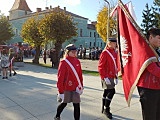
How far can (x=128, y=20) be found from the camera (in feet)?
10.4

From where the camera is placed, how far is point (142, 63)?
2.90 metres

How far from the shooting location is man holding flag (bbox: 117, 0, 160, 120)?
289 centimetres

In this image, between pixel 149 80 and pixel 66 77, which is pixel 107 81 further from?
pixel 149 80

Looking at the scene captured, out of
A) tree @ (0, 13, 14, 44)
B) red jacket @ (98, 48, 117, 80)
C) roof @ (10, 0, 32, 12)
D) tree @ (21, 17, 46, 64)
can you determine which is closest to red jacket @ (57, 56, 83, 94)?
red jacket @ (98, 48, 117, 80)

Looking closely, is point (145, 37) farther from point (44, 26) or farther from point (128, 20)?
point (44, 26)

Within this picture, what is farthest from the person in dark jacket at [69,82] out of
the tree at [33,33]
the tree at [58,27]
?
the tree at [33,33]

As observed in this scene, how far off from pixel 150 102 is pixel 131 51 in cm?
70

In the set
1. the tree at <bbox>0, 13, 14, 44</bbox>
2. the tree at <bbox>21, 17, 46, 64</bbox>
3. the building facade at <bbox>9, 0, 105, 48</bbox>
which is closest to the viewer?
the tree at <bbox>21, 17, 46, 64</bbox>

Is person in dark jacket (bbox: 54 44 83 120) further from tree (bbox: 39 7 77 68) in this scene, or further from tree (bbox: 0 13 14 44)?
tree (bbox: 0 13 14 44)

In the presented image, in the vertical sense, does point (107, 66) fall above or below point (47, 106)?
above

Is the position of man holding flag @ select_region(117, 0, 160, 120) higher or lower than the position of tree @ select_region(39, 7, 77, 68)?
lower

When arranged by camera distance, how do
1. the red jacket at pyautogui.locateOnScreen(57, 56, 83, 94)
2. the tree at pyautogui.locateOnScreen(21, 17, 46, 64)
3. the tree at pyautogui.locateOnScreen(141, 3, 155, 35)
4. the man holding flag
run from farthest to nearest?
the tree at pyautogui.locateOnScreen(141, 3, 155, 35) < the tree at pyautogui.locateOnScreen(21, 17, 46, 64) < the red jacket at pyautogui.locateOnScreen(57, 56, 83, 94) < the man holding flag

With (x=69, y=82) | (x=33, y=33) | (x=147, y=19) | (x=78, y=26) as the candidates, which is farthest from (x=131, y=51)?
(x=78, y=26)

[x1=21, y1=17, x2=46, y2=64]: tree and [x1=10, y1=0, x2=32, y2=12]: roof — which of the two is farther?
[x1=10, y1=0, x2=32, y2=12]: roof
